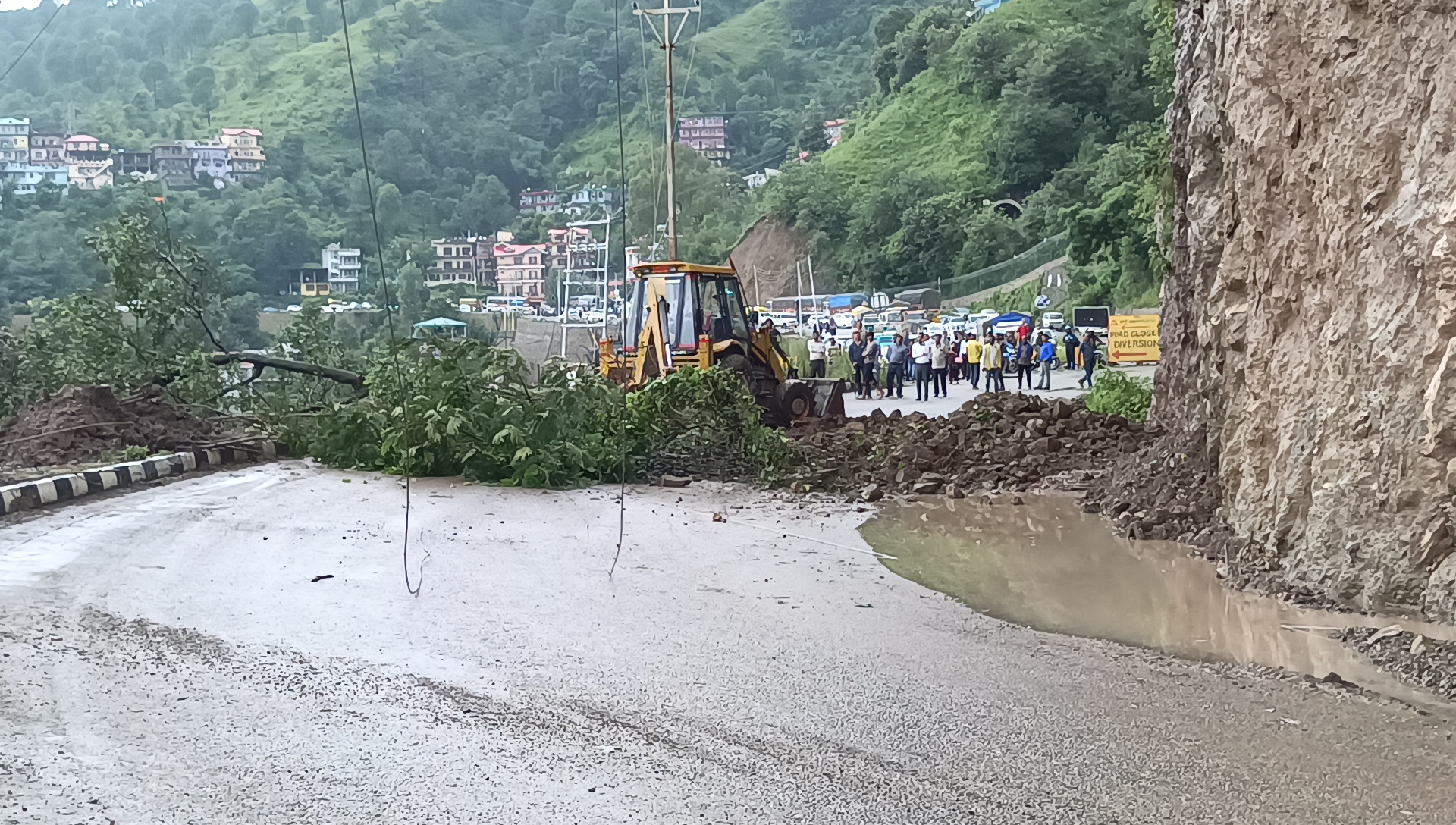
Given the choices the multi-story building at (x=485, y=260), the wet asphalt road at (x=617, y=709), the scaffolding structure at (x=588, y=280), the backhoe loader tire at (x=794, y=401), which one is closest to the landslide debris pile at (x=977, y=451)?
the backhoe loader tire at (x=794, y=401)

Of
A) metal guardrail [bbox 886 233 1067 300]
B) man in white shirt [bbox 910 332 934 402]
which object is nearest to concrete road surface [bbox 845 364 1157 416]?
man in white shirt [bbox 910 332 934 402]

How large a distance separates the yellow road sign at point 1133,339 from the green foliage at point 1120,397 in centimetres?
1340

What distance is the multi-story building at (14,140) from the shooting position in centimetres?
3022

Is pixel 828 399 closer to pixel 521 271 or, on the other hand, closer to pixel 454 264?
pixel 454 264

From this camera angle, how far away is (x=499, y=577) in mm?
8812

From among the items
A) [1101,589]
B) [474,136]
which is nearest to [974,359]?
[474,136]

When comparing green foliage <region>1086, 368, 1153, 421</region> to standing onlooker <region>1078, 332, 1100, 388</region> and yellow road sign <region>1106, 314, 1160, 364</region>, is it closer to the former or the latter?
standing onlooker <region>1078, 332, 1100, 388</region>

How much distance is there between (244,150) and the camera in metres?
30.9

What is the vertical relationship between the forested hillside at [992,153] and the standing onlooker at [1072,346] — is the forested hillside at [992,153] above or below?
above

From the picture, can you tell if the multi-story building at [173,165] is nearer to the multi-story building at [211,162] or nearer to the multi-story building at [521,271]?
the multi-story building at [211,162]

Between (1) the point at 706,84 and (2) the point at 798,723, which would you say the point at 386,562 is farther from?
(1) the point at 706,84

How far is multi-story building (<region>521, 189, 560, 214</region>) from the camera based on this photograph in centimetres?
2909

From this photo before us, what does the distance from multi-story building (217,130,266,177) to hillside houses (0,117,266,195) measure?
0.06 ft

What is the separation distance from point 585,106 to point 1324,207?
95.0 feet
